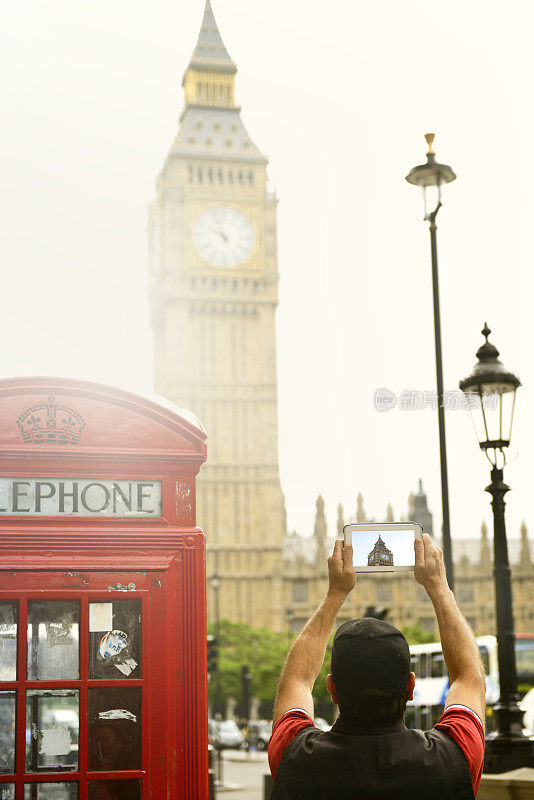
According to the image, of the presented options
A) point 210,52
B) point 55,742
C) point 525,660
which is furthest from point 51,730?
point 210,52

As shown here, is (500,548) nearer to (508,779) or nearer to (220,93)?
(508,779)

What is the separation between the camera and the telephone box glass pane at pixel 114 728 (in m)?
3.07

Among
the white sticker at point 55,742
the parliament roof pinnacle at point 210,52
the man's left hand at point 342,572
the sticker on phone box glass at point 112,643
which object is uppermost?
the parliament roof pinnacle at point 210,52

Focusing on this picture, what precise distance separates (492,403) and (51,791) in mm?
4634

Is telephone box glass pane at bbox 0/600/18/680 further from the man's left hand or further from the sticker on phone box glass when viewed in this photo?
the man's left hand

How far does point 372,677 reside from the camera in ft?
6.57

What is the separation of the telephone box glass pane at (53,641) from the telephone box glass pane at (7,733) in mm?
83

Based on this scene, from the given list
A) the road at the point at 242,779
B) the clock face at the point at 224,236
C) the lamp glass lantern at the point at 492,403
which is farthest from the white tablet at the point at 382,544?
the clock face at the point at 224,236

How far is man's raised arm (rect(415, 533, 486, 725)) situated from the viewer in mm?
2098

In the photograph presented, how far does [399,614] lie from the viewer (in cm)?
6700

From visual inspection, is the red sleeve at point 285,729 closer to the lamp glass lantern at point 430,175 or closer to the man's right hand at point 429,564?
the man's right hand at point 429,564

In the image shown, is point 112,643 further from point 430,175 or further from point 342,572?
point 430,175

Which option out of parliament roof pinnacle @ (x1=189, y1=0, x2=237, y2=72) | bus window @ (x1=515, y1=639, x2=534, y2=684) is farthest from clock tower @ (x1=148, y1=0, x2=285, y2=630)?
bus window @ (x1=515, y1=639, x2=534, y2=684)

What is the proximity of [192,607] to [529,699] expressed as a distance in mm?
16199
